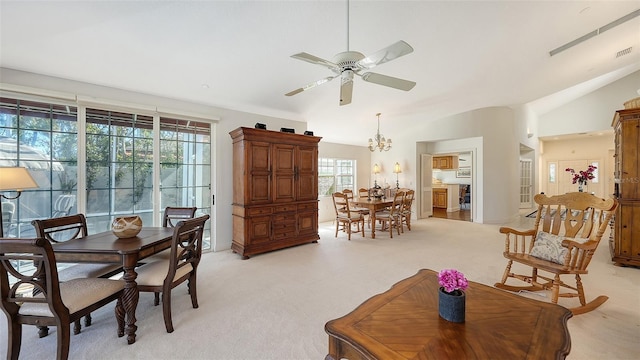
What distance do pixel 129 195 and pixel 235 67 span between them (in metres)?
2.34

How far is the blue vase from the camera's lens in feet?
4.31

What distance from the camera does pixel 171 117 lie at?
12.5 feet

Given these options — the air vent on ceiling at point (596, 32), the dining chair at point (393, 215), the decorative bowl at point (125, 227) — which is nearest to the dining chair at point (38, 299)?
the decorative bowl at point (125, 227)

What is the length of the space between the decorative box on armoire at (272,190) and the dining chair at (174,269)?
1.49 meters

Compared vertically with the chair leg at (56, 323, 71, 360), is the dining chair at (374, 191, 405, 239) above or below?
above

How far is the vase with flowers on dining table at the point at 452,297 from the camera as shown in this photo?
132 cm

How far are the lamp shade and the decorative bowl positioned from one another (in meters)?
0.77

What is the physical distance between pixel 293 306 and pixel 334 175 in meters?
5.20

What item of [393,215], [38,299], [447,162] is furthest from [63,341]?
[447,162]

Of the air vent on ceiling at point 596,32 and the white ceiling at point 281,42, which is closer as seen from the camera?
the white ceiling at point 281,42

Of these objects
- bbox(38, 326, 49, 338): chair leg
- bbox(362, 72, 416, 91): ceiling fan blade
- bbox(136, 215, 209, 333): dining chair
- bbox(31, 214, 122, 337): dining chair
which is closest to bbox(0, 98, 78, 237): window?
bbox(31, 214, 122, 337): dining chair

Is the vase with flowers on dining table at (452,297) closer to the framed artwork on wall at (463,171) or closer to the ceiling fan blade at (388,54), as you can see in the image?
the ceiling fan blade at (388,54)

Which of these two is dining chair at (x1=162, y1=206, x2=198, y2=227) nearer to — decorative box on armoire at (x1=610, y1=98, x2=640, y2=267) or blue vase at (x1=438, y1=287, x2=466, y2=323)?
blue vase at (x1=438, y1=287, x2=466, y2=323)

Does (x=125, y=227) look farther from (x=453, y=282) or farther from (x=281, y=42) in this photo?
(x=453, y=282)
